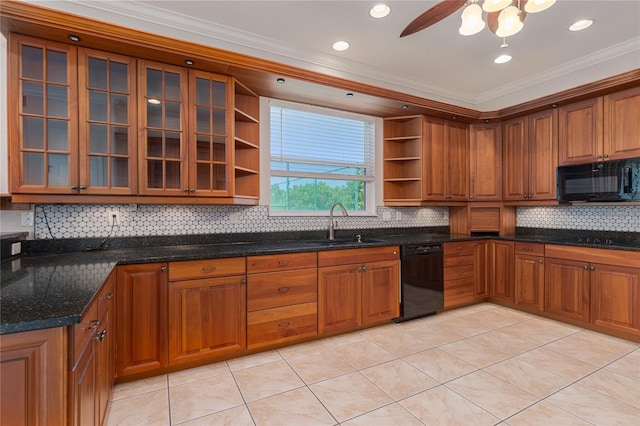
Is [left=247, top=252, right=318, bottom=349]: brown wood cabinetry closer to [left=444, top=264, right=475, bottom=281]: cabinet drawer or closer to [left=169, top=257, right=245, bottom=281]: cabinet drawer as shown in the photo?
[left=169, top=257, right=245, bottom=281]: cabinet drawer

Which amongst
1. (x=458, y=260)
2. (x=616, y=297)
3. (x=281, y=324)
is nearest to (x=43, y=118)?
(x=281, y=324)

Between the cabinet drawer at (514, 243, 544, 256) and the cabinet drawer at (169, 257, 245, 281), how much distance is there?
10.8ft

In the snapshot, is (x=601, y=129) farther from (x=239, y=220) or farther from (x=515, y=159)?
(x=239, y=220)

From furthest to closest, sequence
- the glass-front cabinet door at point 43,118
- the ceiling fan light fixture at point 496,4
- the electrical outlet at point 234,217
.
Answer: the electrical outlet at point 234,217, the glass-front cabinet door at point 43,118, the ceiling fan light fixture at point 496,4

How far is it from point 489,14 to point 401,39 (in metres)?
1.05

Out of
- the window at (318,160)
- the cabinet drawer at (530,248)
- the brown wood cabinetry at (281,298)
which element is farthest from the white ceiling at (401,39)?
the brown wood cabinetry at (281,298)

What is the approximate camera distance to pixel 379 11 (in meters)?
2.45

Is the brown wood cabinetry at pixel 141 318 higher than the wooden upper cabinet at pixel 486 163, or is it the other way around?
the wooden upper cabinet at pixel 486 163

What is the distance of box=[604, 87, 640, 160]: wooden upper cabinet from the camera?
306cm

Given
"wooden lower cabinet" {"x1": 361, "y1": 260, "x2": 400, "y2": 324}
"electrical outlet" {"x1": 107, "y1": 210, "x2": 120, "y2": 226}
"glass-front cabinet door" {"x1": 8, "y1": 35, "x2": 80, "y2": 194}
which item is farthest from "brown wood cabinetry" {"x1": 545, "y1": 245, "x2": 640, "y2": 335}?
"glass-front cabinet door" {"x1": 8, "y1": 35, "x2": 80, "y2": 194}

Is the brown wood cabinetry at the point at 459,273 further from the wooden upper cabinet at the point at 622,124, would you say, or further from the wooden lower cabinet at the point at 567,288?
the wooden upper cabinet at the point at 622,124

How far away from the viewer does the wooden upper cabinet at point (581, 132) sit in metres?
3.30

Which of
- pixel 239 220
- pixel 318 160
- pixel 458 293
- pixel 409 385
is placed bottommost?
pixel 409 385

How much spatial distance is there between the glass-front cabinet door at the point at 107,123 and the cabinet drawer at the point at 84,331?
1.22 meters
